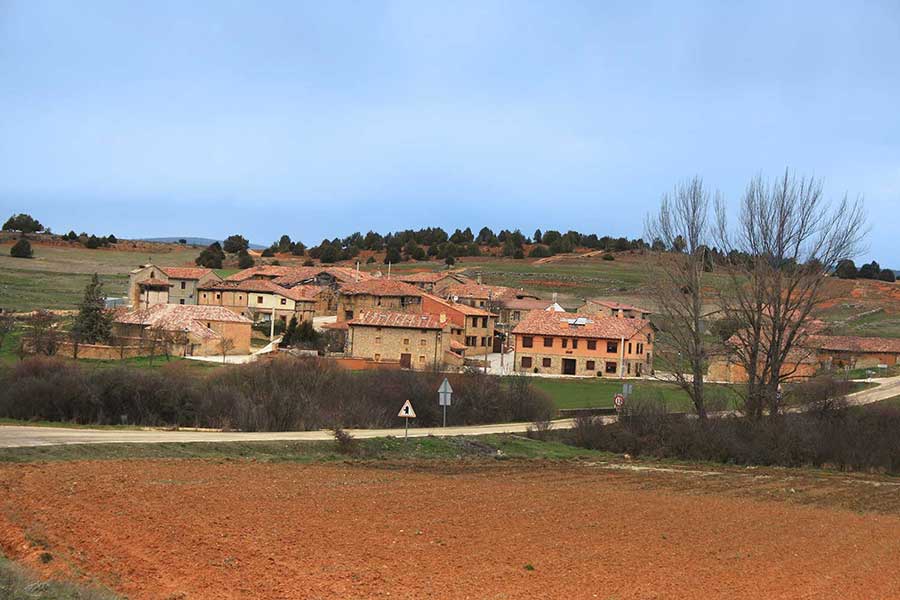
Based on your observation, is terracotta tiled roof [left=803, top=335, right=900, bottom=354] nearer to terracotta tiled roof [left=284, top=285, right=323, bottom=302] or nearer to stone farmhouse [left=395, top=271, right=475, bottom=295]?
stone farmhouse [left=395, top=271, right=475, bottom=295]

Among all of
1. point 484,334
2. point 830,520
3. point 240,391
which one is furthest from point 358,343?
point 830,520

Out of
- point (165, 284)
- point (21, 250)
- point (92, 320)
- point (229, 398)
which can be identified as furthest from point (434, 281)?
point (229, 398)

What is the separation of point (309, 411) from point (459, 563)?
2630 centimetres

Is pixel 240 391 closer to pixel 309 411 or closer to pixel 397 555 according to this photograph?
pixel 309 411

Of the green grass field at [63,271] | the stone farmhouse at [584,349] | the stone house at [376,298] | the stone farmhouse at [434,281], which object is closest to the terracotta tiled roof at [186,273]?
the green grass field at [63,271]

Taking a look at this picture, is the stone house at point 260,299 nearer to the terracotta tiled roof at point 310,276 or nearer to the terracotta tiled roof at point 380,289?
the terracotta tiled roof at point 380,289

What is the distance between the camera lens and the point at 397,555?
1556 centimetres

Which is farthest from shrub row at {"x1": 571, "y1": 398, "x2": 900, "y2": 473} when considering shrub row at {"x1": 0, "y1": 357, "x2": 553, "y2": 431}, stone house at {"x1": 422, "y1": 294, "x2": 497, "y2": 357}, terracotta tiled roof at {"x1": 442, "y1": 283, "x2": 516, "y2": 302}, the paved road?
terracotta tiled roof at {"x1": 442, "y1": 283, "x2": 516, "y2": 302}

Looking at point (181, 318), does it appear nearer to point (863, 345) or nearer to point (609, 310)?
point (609, 310)

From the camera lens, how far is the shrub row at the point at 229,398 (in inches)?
1575

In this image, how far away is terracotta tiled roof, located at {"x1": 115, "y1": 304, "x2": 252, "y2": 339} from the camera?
236 ft

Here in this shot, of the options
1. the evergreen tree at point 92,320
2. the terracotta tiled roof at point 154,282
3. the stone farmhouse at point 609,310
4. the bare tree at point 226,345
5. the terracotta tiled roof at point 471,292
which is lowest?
the bare tree at point 226,345

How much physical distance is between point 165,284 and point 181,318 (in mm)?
25152

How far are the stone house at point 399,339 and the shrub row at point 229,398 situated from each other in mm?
24110
